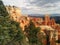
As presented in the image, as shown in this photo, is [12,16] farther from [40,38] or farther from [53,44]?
[53,44]

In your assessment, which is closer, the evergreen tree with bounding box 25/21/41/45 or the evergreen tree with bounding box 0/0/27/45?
the evergreen tree with bounding box 0/0/27/45

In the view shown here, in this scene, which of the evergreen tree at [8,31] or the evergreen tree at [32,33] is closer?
the evergreen tree at [8,31]

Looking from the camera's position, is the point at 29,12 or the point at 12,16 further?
the point at 29,12

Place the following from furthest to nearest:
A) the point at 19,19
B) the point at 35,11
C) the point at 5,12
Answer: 1. the point at 35,11
2. the point at 19,19
3. the point at 5,12

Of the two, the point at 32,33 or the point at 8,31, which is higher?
the point at 8,31

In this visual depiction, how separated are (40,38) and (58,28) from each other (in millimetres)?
490

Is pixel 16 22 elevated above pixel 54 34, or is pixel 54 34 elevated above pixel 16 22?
pixel 16 22

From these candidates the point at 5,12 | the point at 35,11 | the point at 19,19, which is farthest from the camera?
the point at 35,11

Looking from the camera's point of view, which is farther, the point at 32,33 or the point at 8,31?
the point at 32,33

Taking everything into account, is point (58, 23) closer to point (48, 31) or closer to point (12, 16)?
point (48, 31)

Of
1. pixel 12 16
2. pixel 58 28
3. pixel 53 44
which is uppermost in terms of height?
pixel 12 16

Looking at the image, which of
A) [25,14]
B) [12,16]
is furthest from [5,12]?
[25,14]

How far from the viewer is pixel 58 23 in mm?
5547

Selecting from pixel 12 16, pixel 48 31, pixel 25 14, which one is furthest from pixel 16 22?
pixel 48 31
